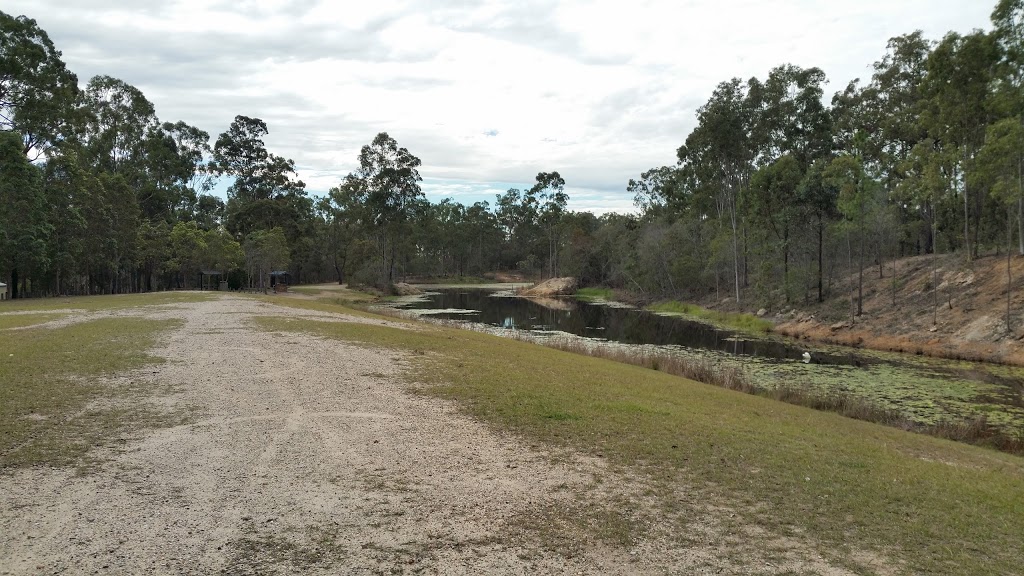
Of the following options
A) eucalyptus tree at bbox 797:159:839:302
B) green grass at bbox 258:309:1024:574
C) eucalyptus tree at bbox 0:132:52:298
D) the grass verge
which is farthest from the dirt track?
eucalyptus tree at bbox 797:159:839:302

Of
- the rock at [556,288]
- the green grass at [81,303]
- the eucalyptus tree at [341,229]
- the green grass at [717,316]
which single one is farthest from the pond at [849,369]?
the eucalyptus tree at [341,229]

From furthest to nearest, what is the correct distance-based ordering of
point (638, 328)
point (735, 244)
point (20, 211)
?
point (735, 244) < point (638, 328) < point (20, 211)

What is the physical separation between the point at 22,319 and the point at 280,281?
55968mm

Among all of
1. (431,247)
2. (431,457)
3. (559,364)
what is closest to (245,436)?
(431,457)

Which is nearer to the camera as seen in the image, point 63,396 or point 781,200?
point 63,396

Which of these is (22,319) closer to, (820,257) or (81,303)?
(81,303)

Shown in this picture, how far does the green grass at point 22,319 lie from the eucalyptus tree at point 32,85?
19835mm

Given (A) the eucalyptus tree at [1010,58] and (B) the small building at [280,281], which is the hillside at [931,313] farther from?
(B) the small building at [280,281]

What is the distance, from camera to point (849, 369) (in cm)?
2233

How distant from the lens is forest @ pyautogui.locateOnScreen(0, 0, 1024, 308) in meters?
30.5

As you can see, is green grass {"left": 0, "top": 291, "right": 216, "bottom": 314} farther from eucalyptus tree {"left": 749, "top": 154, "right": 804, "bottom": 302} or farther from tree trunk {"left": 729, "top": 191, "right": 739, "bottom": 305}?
tree trunk {"left": 729, "top": 191, "right": 739, "bottom": 305}

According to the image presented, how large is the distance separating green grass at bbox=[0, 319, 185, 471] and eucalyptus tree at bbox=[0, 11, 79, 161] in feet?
97.1

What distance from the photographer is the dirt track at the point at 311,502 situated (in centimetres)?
473

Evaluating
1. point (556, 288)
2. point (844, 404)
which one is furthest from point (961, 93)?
point (556, 288)
